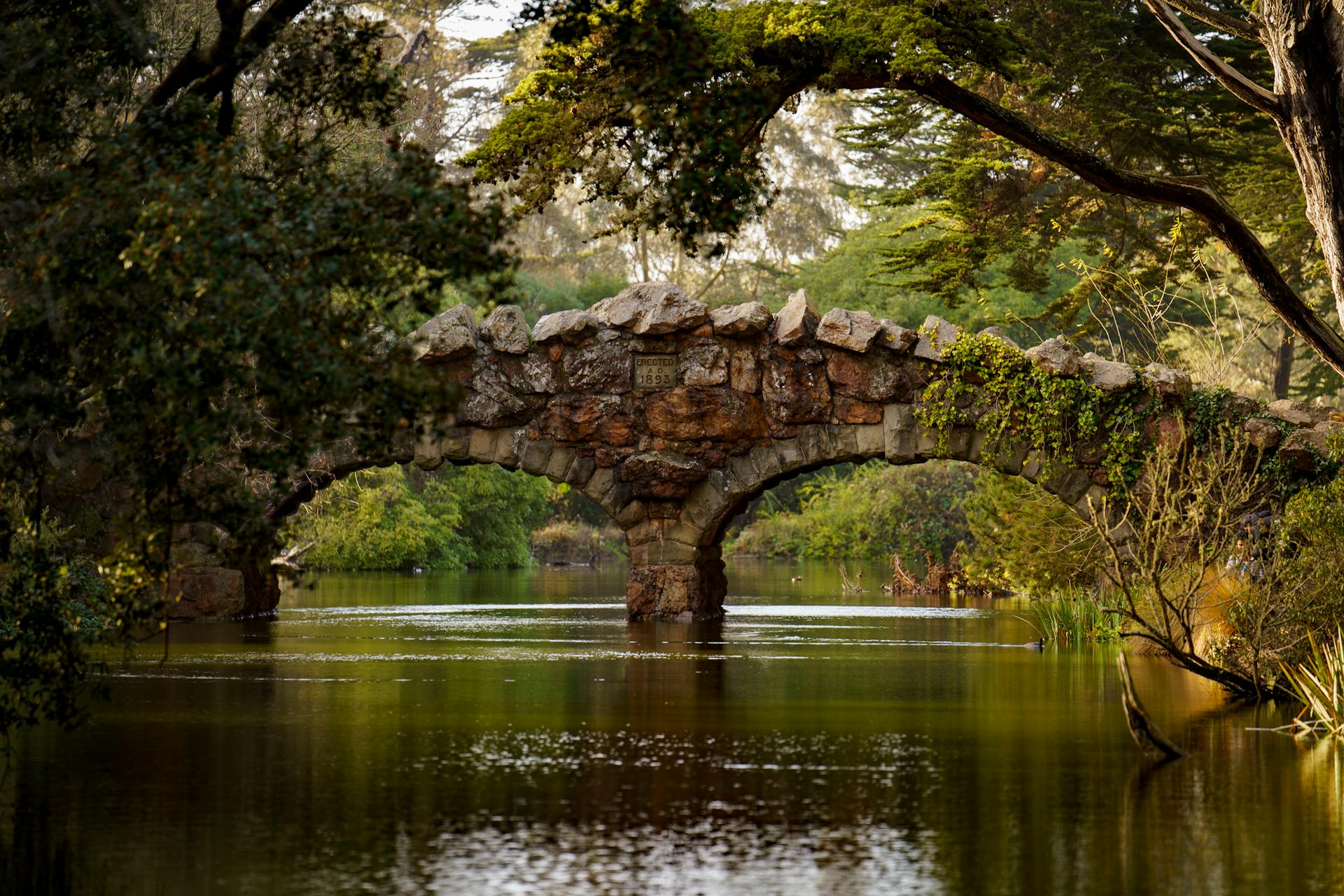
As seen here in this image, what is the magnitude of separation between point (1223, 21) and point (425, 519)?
87.3 ft

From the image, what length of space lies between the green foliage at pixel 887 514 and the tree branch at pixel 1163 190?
2542cm

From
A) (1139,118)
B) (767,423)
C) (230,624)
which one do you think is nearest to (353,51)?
(767,423)

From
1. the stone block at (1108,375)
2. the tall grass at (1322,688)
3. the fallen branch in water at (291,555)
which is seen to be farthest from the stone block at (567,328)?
the fallen branch in water at (291,555)

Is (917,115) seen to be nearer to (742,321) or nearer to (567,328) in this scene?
(742,321)

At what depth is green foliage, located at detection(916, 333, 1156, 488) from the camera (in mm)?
20594

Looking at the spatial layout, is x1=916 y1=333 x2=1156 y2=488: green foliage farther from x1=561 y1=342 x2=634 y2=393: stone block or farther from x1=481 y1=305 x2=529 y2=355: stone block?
x1=481 y1=305 x2=529 y2=355: stone block

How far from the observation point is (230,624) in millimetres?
22469

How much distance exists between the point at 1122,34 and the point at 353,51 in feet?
56.4

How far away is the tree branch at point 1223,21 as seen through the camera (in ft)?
50.9

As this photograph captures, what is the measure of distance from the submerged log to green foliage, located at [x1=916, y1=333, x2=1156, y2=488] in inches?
385

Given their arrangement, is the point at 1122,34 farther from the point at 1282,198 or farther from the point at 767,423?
the point at 767,423

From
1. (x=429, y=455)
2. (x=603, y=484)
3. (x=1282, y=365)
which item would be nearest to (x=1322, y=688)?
(x=603, y=484)

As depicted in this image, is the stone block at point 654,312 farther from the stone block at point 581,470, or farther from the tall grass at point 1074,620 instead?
the tall grass at point 1074,620

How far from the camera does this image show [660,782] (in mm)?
9641
